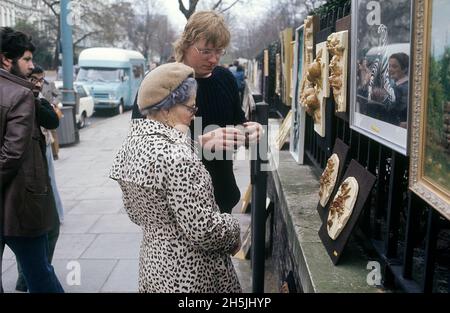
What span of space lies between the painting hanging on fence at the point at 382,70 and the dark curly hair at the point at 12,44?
216cm

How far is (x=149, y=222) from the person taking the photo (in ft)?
6.51

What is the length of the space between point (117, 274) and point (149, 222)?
2.78 m

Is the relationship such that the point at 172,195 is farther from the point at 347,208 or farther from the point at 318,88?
the point at 318,88

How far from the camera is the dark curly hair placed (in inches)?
125

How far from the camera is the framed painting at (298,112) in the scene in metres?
4.19

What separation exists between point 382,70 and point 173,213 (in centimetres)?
99

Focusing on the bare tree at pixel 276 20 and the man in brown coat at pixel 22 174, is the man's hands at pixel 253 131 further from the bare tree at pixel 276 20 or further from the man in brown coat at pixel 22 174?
the bare tree at pixel 276 20

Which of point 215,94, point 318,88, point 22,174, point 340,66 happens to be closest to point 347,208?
point 340,66

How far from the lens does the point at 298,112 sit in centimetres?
430

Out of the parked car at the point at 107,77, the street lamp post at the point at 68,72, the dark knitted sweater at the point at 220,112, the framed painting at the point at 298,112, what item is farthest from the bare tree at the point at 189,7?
the dark knitted sweater at the point at 220,112

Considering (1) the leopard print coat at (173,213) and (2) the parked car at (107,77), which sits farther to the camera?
(2) the parked car at (107,77)

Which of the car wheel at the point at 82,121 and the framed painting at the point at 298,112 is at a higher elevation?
the framed painting at the point at 298,112
